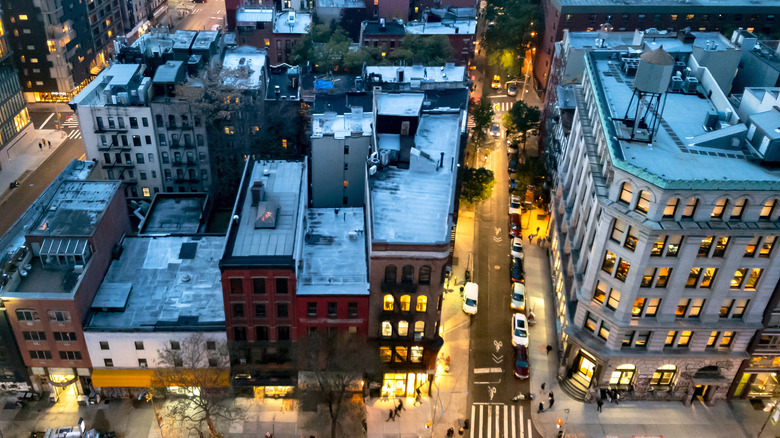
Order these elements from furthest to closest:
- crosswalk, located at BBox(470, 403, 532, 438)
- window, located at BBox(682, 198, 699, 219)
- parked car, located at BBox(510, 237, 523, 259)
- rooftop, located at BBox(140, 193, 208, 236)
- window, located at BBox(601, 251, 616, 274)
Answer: parked car, located at BBox(510, 237, 523, 259) < rooftop, located at BBox(140, 193, 208, 236) < crosswalk, located at BBox(470, 403, 532, 438) < window, located at BBox(601, 251, 616, 274) < window, located at BBox(682, 198, 699, 219)

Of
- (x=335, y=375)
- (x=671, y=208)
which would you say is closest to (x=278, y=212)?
(x=335, y=375)

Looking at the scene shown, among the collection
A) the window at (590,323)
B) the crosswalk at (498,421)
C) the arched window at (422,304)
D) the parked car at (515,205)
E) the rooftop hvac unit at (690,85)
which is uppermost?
the rooftop hvac unit at (690,85)

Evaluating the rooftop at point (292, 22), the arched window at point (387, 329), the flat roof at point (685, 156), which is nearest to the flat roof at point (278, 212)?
the arched window at point (387, 329)

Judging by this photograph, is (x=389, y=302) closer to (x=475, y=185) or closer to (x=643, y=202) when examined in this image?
(x=643, y=202)

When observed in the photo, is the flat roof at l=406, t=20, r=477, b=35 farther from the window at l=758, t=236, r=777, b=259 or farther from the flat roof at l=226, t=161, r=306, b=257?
the window at l=758, t=236, r=777, b=259

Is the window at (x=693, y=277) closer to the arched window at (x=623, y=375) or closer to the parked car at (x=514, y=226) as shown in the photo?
the arched window at (x=623, y=375)

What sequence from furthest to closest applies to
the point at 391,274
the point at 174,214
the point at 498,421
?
the point at 174,214, the point at 498,421, the point at 391,274

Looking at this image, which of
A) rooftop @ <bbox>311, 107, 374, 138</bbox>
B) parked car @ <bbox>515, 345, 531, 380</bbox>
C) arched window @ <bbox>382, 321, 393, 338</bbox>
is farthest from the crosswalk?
rooftop @ <bbox>311, 107, 374, 138</bbox>
